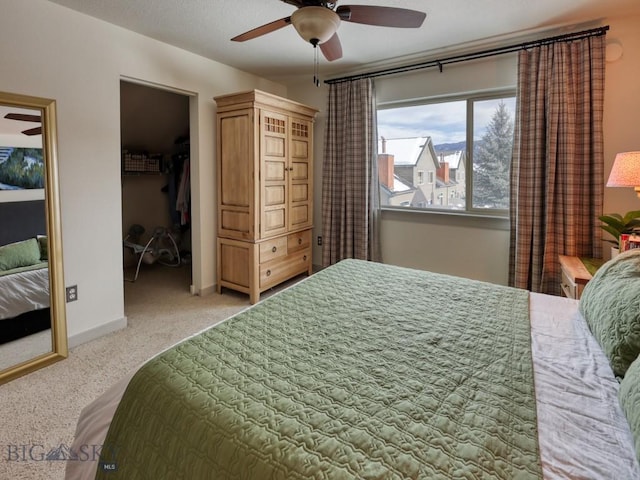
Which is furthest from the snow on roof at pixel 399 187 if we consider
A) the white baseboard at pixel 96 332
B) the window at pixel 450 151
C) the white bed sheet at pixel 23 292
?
the white bed sheet at pixel 23 292

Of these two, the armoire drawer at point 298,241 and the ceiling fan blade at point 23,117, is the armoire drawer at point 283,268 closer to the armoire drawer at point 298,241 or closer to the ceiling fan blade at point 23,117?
the armoire drawer at point 298,241

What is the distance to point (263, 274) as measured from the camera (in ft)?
11.8

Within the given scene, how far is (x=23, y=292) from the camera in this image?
2354 mm

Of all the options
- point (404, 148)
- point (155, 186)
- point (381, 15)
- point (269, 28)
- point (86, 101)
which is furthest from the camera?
point (155, 186)

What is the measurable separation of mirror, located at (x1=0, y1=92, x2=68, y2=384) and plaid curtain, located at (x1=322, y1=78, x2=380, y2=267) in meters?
2.56

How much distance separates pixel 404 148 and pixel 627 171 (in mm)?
2034

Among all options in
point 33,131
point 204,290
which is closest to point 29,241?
point 33,131

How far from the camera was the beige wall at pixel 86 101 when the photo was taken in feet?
7.56

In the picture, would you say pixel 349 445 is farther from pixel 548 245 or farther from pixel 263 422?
pixel 548 245

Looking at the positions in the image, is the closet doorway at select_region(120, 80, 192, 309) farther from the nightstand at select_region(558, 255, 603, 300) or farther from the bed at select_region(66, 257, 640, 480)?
the nightstand at select_region(558, 255, 603, 300)

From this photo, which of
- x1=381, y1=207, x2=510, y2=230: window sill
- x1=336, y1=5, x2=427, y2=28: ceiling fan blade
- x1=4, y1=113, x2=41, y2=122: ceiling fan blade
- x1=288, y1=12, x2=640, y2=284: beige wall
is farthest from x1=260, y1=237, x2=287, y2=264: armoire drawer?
x1=336, y1=5, x2=427, y2=28: ceiling fan blade

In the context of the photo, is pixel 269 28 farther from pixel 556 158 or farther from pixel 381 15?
pixel 556 158

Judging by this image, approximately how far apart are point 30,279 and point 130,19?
199 cm

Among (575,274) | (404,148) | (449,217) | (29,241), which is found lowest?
(575,274)
